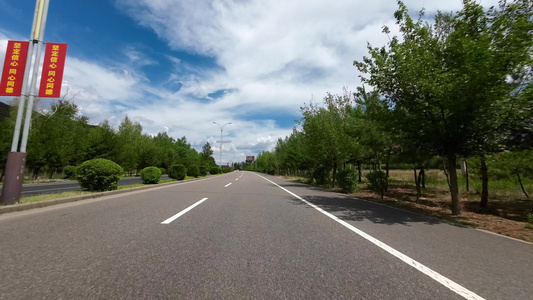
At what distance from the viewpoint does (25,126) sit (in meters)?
7.78

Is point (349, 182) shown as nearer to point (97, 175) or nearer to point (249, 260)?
point (97, 175)

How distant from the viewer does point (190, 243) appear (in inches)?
174

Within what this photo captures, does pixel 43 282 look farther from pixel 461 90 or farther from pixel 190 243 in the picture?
pixel 461 90

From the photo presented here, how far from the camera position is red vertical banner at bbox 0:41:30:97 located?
26.2 ft

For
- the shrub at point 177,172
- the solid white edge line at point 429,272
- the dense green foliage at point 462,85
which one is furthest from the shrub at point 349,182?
the shrub at point 177,172

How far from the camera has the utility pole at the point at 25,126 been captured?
739 centimetres

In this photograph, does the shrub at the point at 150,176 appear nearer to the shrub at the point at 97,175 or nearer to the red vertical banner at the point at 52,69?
the shrub at the point at 97,175

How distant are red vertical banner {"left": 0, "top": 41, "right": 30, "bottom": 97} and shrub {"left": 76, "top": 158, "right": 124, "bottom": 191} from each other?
182 inches

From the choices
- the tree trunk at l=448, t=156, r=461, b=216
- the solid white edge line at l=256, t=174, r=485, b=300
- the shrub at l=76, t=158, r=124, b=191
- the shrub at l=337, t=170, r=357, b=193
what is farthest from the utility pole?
the shrub at l=337, t=170, r=357, b=193

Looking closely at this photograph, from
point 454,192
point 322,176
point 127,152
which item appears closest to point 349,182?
point 322,176

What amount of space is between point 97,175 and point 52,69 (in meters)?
5.18

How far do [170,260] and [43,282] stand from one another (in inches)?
52.4

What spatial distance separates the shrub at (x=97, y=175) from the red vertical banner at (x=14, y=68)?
4.62 m

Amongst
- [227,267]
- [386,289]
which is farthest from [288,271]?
[386,289]
